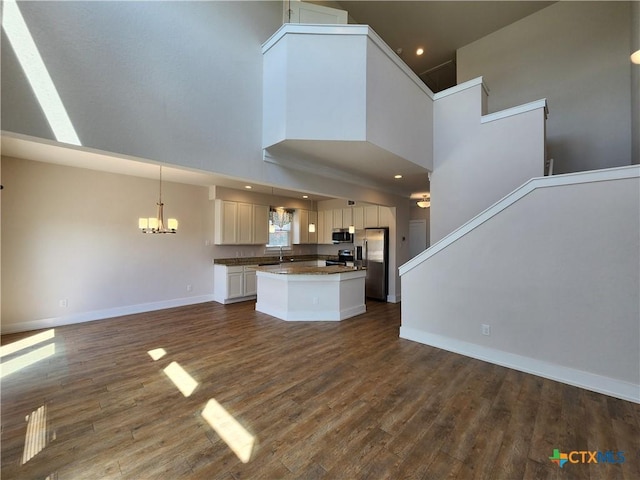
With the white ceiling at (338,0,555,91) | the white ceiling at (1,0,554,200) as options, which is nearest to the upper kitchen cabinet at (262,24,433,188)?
the white ceiling at (1,0,554,200)

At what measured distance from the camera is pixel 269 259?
7121 mm

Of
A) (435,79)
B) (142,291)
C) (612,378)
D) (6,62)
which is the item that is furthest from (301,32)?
(435,79)

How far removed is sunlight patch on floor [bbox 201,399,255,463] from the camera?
1.79 metres

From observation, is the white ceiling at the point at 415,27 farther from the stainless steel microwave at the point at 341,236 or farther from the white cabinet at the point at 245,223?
the stainless steel microwave at the point at 341,236

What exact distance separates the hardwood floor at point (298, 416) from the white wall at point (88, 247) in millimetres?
1222

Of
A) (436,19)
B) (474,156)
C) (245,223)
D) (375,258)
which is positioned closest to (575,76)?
(474,156)

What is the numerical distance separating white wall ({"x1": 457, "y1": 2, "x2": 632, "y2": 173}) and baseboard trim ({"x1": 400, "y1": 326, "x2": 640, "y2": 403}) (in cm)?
394

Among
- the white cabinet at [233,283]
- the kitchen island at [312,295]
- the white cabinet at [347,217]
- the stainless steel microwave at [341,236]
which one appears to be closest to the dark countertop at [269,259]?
the white cabinet at [233,283]

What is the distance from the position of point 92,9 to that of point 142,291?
457 cm

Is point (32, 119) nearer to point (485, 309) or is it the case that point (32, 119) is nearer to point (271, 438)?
point (271, 438)

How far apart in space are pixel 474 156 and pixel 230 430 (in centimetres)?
492

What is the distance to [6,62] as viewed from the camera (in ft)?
6.59

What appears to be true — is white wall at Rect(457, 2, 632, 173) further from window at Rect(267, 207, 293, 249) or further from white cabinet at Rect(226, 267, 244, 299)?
white cabinet at Rect(226, 267, 244, 299)

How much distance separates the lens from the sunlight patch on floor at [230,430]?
70.7 inches
